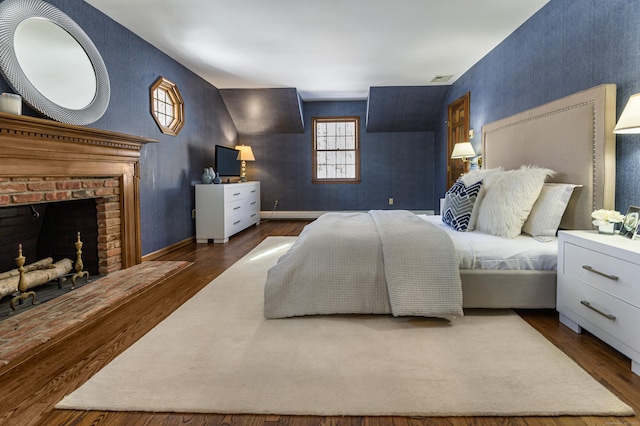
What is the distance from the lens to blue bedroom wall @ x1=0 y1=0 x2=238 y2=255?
3.61 metres

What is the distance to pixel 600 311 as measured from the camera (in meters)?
2.01

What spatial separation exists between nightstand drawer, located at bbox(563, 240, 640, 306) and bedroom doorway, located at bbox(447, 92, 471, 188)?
3.71m

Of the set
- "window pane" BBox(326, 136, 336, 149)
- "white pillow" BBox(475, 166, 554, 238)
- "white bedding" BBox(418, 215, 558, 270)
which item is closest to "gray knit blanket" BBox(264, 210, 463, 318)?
"white bedding" BBox(418, 215, 558, 270)

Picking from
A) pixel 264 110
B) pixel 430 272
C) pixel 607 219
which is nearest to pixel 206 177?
pixel 264 110

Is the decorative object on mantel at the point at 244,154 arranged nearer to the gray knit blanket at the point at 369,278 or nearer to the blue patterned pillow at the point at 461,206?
the blue patterned pillow at the point at 461,206

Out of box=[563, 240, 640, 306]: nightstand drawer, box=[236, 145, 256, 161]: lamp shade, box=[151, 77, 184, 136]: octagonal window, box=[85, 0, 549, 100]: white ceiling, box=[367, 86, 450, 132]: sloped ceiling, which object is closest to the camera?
box=[563, 240, 640, 306]: nightstand drawer

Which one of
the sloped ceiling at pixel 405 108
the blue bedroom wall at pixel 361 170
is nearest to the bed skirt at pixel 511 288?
the sloped ceiling at pixel 405 108

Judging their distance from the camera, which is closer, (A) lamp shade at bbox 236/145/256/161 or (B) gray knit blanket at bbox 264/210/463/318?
(B) gray knit blanket at bbox 264/210/463/318

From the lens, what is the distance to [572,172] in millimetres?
2914

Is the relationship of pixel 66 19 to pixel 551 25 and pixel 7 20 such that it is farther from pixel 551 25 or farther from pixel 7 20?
pixel 551 25

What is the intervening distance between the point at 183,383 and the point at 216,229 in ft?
12.9

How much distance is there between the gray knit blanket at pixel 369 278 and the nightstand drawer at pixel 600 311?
631 millimetres

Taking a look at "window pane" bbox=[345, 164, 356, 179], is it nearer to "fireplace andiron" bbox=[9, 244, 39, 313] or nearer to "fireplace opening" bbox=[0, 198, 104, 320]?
"fireplace opening" bbox=[0, 198, 104, 320]

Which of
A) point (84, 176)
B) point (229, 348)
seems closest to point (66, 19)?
point (84, 176)
